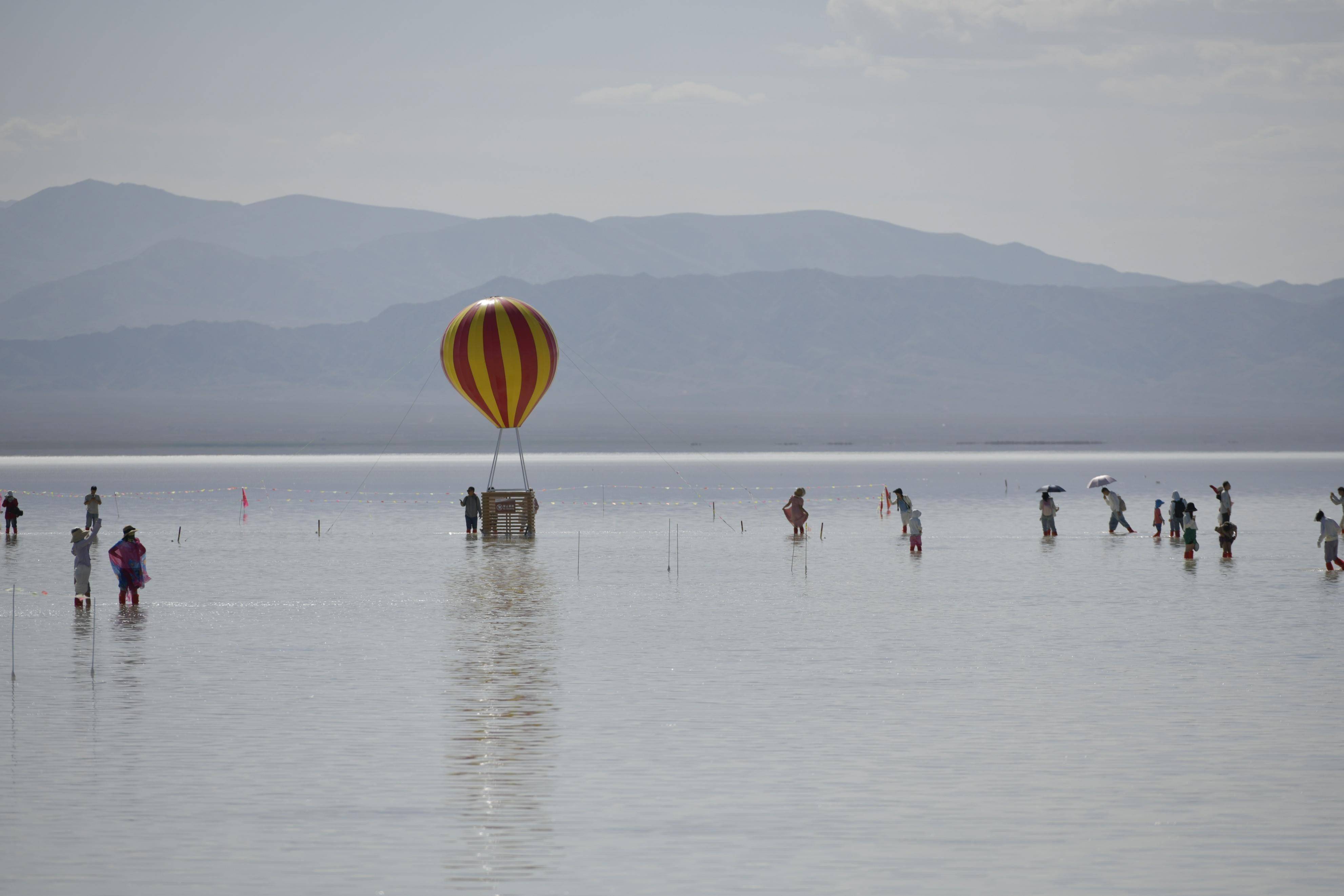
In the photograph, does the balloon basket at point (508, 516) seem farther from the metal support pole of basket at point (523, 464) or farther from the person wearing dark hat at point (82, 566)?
the person wearing dark hat at point (82, 566)

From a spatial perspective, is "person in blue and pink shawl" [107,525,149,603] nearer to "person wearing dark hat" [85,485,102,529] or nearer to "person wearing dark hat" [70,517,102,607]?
"person wearing dark hat" [70,517,102,607]

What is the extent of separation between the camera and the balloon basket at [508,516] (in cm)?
4078

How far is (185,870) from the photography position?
35.3 ft

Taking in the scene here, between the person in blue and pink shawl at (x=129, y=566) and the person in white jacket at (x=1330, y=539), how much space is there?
1947cm

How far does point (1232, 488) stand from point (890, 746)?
56689 millimetres

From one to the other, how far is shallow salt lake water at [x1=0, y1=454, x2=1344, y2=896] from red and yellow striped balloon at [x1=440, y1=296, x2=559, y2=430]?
12.2 m

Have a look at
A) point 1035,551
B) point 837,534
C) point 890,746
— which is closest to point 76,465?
point 837,534

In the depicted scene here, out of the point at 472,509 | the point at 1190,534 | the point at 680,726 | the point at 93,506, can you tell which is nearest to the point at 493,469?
the point at 472,509

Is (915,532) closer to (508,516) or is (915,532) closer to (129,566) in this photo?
(508,516)

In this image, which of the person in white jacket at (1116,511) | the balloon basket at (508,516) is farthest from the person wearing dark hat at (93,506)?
the person in white jacket at (1116,511)

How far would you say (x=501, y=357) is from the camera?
45.8 m

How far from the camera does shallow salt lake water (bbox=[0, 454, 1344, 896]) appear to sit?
435 inches

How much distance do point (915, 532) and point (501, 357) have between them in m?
15.1

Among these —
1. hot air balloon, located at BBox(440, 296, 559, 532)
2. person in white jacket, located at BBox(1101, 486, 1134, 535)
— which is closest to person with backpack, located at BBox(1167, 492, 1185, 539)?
person in white jacket, located at BBox(1101, 486, 1134, 535)
